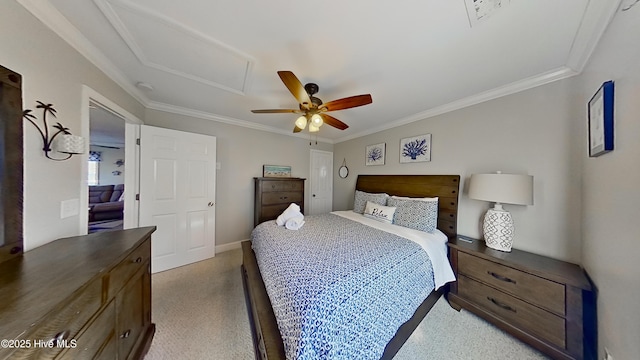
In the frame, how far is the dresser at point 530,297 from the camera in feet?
4.57

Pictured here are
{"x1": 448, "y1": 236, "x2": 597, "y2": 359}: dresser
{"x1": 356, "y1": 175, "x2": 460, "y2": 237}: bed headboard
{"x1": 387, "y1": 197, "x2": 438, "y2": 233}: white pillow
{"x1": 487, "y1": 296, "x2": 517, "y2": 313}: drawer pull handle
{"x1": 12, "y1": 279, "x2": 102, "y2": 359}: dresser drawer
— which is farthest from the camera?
{"x1": 356, "y1": 175, "x2": 460, "y2": 237}: bed headboard

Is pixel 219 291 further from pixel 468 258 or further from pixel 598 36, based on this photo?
pixel 598 36

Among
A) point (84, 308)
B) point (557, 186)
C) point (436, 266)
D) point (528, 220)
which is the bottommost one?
point (436, 266)

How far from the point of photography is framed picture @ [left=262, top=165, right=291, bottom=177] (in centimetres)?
384

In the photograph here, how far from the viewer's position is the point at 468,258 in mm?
1964

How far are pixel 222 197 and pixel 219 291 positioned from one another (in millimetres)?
1633

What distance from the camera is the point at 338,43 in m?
1.52

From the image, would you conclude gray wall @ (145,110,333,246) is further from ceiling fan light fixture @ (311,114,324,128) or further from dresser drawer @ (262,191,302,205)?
ceiling fan light fixture @ (311,114,324,128)

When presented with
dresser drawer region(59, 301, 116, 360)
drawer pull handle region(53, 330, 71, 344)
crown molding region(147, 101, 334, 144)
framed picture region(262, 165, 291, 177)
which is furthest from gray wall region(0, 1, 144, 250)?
framed picture region(262, 165, 291, 177)

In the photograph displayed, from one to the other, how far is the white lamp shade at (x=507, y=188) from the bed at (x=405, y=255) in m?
0.53

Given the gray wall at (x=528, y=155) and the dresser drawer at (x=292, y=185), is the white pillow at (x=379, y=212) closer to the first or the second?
the gray wall at (x=528, y=155)

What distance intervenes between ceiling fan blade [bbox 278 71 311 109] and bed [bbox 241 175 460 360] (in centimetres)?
140

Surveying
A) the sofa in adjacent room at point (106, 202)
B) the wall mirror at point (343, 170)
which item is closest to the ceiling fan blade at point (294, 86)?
the wall mirror at point (343, 170)

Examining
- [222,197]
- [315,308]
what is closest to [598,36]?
[315,308]
